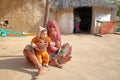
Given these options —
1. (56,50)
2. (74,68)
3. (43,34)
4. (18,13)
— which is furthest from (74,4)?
(43,34)

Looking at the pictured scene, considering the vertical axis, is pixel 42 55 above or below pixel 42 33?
below

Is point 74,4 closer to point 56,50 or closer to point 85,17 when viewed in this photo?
point 85,17

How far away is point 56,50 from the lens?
6.79m

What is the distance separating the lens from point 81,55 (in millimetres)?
8570

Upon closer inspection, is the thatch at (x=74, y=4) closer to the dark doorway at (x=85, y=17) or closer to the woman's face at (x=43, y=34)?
the dark doorway at (x=85, y=17)

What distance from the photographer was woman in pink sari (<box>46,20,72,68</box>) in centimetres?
674

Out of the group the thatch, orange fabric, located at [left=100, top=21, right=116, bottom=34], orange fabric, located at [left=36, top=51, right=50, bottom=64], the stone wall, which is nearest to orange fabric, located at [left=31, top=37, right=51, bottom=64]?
orange fabric, located at [left=36, top=51, right=50, bottom=64]

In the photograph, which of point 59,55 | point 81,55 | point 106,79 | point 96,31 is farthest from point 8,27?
point 106,79

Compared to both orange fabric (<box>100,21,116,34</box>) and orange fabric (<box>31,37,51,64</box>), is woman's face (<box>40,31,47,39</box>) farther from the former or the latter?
orange fabric (<box>100,21,116,34</box>)

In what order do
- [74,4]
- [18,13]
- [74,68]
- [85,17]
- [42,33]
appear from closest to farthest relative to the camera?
[42,33], [74,68], [18,13], [74,4], [85,17]

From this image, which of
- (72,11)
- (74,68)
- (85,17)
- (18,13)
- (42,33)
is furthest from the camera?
(85,17)

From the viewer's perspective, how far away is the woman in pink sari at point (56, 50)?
6738 millimetres

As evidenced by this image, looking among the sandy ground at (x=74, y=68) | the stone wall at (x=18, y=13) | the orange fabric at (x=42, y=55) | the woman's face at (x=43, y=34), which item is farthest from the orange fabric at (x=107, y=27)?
the woman's face at (x=43, y=34)

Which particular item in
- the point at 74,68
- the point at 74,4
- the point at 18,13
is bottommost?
the point at 74,68
